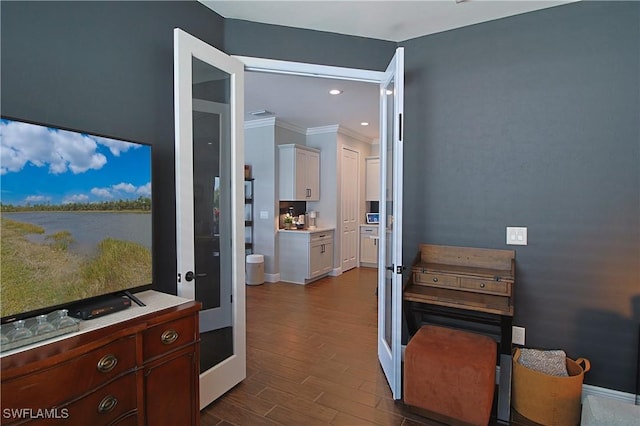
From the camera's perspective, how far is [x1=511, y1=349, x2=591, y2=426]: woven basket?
2023 mm

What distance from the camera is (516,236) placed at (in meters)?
2.47

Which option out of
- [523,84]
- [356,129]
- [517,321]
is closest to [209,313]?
[517,321]

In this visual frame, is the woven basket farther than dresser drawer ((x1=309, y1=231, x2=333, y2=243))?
No

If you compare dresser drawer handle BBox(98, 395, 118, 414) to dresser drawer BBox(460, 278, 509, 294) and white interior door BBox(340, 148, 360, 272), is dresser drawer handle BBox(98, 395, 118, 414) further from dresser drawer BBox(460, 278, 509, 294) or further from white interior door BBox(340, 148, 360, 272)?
white interior door BBox(340, 148, 360, 272)

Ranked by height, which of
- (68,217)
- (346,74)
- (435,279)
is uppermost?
(346,74)

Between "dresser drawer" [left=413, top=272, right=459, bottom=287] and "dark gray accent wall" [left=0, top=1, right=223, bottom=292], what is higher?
"dark gray accent wall" [left=0, top=1, right=223, bottom=292]

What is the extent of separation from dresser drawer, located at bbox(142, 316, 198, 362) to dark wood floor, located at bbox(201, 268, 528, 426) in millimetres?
834

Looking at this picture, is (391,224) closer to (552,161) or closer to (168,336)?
(552,161)

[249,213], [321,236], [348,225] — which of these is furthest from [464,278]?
[348,225]

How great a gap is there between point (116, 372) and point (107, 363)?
7 cm

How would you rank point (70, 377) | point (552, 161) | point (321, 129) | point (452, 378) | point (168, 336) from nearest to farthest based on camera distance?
point (70, 377), point (168, 336), point (452, 378), point (552, 161), point (321, 129)

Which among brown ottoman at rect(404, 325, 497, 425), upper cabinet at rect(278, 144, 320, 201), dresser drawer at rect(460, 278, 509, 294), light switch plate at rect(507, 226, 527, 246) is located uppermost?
upper cabinet at rect(278, 144, 320, 201)

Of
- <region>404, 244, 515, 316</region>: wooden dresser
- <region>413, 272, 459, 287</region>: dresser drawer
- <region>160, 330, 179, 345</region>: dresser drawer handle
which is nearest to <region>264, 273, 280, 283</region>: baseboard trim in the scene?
<region>404, 244, 515, 316</region>: wooden dresser

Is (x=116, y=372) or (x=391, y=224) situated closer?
(x=116, y=372)
